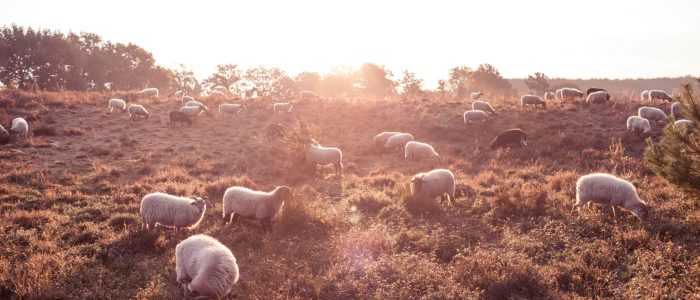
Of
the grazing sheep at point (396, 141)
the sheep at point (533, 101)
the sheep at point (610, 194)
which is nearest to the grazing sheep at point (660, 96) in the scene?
the sheep at point (533, 101)

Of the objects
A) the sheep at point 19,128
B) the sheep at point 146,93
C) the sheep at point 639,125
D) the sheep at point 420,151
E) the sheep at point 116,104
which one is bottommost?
the sheep at point 420,151

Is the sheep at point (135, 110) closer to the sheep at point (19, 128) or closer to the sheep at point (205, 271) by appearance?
the sheep at point (19, 128)

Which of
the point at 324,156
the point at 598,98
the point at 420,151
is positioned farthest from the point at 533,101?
the point at 324,156

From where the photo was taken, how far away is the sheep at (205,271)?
221 inches

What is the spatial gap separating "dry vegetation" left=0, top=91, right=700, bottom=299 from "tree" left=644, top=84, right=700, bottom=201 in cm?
125

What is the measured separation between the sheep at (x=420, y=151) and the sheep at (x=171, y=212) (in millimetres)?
10869

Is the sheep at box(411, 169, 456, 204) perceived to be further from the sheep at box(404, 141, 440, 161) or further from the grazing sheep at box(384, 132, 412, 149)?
the grazing sheep at box(384, 132, 412, 149)

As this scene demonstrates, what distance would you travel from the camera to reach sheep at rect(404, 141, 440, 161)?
17375 mm

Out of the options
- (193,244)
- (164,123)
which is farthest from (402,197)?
(164,123)

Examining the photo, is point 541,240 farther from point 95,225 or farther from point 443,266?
point 95,225

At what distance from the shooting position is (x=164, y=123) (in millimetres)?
24562

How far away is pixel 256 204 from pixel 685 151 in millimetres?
8341

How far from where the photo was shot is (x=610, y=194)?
8.92 m

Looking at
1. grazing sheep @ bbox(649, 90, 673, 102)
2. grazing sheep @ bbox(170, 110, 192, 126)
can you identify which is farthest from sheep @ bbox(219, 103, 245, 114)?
grazing sheep @ bbox(649, 90, 673, 102)
